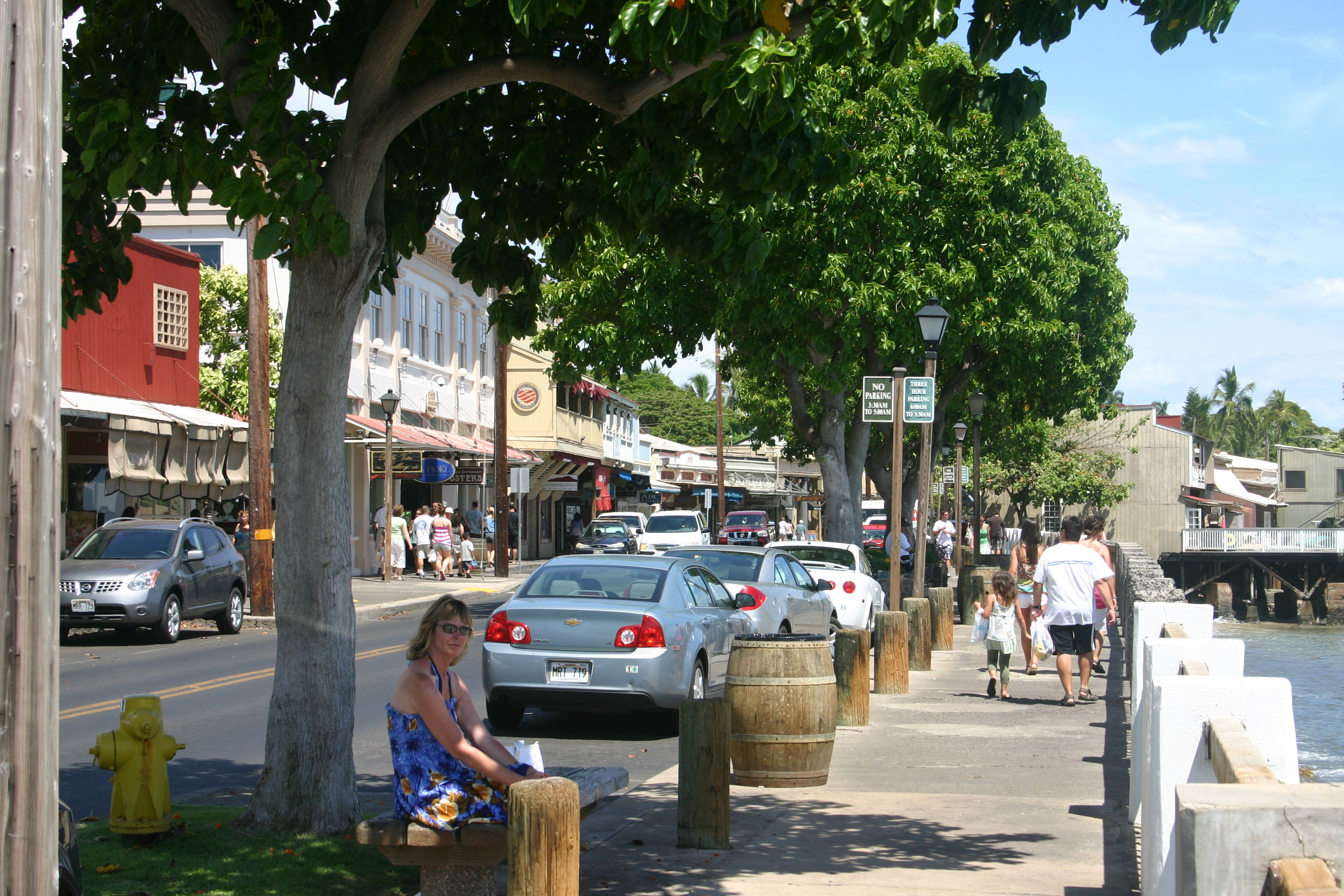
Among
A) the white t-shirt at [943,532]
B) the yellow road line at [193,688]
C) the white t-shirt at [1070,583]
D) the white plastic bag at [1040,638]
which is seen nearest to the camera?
the yellow road line at [193,688]

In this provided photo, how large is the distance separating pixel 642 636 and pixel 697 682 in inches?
38.0

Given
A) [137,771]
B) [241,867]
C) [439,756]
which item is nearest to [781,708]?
[241,867]

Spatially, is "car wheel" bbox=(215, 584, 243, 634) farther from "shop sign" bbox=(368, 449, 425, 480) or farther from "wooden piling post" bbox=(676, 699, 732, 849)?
"wooden piling post" bbox=(676, 699, 732, 849)

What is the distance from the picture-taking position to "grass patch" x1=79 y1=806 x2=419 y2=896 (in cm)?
618

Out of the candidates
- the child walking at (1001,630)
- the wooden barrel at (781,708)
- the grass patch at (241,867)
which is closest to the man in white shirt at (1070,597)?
the child walking at (1001,630)

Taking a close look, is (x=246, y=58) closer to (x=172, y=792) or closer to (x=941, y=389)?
(x=172, y=792)

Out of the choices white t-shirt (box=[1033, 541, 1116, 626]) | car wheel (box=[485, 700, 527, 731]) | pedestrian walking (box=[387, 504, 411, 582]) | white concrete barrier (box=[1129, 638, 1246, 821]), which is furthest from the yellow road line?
pedestrian walking (box=[387, 504, 411, 582])

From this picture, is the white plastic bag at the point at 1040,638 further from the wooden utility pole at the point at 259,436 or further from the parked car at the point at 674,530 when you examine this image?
the parked car at the point at 674,530

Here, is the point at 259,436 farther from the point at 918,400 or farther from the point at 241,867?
the point at 241,867

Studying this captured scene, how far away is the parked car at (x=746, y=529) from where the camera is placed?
46.2 meters

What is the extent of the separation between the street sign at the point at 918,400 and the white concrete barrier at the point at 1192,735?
35.8 feet

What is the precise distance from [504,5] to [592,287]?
56.1ft

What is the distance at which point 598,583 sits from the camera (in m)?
11.8

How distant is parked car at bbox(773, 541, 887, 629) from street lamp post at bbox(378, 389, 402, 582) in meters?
12.4
